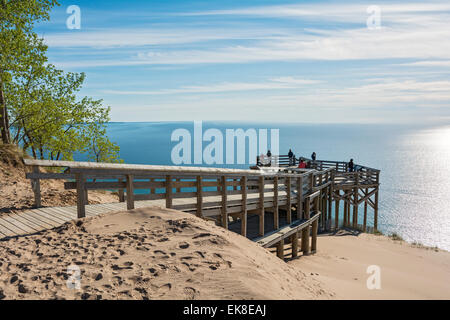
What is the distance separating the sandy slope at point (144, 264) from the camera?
4.22 m

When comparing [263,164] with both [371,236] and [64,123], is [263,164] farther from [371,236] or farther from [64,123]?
[64,123]

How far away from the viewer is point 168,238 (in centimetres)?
577

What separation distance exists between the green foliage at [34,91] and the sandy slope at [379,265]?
→ 51.6ft

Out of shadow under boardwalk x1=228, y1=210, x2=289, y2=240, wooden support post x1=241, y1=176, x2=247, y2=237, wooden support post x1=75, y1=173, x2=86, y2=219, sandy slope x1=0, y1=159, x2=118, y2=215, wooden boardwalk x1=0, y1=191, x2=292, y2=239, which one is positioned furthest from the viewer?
shadow under boardwalk x1=228, y1=210, x2=289, y2=240

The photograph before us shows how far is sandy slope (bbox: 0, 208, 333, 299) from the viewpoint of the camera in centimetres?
422

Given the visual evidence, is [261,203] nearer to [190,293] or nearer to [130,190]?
[130,190]

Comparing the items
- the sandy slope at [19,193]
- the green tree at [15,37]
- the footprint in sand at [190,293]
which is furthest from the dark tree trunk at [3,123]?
the footprint in sand at [190,293]

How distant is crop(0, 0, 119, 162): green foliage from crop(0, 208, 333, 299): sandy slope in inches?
514

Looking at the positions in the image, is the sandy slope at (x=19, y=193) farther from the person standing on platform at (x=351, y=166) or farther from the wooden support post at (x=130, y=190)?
the person standing on platform at (x=351, y=166)

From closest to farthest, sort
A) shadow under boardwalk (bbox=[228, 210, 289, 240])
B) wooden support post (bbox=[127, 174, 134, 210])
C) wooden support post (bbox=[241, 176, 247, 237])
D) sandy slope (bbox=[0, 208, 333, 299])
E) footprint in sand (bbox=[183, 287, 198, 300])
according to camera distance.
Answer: footprint in sand (bbox=[183, 287, 198, 300]) → sandy slope (bbox=[0, 208, 333, 299]) → wooden support post (bbox=[127, 174, 134, 210]) → wooden support post (bbox=[241, 176, 247, 237]) → shadow under boardwalk (bbox=[228, 210, 289, 240])

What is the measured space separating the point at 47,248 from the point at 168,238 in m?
1.95

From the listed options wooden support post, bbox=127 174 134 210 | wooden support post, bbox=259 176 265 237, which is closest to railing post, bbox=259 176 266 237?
wooden support post, bbox=259 176 265 237

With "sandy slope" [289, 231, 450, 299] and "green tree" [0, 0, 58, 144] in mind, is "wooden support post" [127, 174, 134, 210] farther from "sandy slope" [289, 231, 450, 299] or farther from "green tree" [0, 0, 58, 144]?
"green tree" [0, 0, 58, 144]
